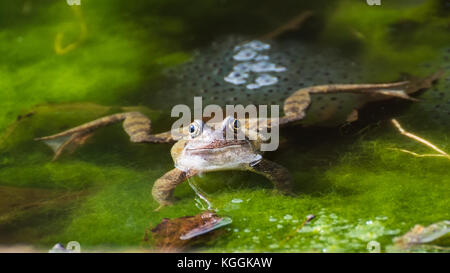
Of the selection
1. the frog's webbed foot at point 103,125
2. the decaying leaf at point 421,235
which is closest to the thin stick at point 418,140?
the decaying leaf at point 421,235

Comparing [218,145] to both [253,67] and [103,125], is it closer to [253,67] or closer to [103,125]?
[103,125]

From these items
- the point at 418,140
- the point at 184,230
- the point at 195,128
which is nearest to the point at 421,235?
the point at 418,140

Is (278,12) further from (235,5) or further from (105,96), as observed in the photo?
(105,96)

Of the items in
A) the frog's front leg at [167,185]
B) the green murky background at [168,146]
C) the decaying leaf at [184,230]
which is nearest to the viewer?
the decaying leaf at [184,230]

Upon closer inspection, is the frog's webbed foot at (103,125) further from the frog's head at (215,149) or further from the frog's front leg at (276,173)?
the frog's front leg at (276,173)

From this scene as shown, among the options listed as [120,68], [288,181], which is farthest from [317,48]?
[288,181]
